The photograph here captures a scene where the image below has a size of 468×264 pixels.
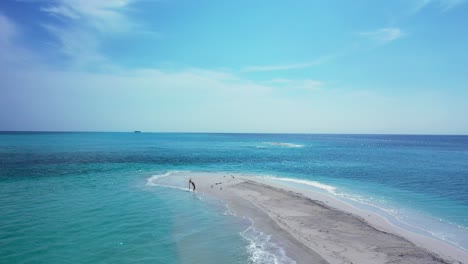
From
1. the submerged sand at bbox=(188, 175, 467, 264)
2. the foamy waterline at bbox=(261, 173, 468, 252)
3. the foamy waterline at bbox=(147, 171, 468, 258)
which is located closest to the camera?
the submerged sand at bbox=(188, 175, 467, 264)

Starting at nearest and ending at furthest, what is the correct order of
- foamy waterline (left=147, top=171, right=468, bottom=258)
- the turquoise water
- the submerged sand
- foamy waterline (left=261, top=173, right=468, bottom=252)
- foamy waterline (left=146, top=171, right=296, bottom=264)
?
foamy waterline (left=146, top=171, right=296, bottom=264) → the submerged sand → the turquoise water → foamy waterline (left=261, top=173, right=468, bottom=252) → foamy waterline (left=147, top=171, right=468, bottom=258)

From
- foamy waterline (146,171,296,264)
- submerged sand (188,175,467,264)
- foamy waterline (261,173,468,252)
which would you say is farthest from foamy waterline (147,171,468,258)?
foamy waterline (146,171,296,264)

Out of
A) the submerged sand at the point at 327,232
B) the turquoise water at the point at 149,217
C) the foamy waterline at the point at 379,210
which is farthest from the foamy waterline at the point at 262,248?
the foamy waterline at the point at 379,210

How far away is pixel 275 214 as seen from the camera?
22.6m

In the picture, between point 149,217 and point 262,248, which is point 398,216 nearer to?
point 262,248

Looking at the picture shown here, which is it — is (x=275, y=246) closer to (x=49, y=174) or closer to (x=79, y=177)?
(x=79, y=177)

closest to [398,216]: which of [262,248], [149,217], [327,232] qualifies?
[327,232]

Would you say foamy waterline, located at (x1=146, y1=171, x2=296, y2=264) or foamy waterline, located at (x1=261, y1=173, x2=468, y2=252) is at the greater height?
foamy waterline, located at (x1=261, y1=173, x2=468, y2=252)

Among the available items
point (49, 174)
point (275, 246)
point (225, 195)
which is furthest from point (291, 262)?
point (49, 174)

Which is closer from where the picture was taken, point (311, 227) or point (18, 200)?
point (311, 227)

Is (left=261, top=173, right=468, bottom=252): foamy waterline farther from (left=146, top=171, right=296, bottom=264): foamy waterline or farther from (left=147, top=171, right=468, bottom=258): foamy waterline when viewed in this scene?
(left=146, top=171, right=296, bottom=264): foamy waterline

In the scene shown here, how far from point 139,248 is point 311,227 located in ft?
36.1

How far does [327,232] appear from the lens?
18531 mm

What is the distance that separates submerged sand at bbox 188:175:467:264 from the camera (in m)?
15.1
